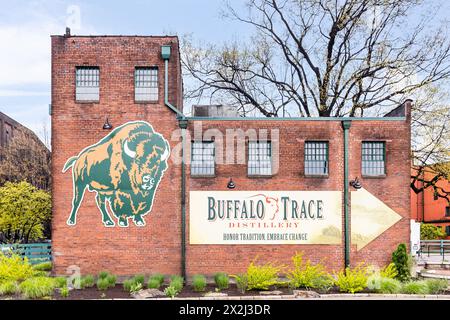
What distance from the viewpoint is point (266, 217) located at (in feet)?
58.9

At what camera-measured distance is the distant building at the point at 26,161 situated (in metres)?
35.7

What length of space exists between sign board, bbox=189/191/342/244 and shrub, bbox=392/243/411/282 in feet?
7.02

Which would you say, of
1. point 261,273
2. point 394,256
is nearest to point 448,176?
point 394,256

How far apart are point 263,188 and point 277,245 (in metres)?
2.21

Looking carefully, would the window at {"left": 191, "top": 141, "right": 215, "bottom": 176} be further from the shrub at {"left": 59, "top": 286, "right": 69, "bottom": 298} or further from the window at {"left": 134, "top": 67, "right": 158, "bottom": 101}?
the shrub at {"left": 59, "top": 286, "right": 69, "bottom": 298}

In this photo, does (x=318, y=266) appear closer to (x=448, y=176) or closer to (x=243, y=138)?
(x=243, y=138)

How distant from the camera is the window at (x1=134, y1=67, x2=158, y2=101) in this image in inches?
711

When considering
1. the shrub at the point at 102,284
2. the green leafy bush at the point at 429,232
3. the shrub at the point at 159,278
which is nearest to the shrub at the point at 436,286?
the shrub at the point at 159,278

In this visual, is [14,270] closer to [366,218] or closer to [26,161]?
[366,218]

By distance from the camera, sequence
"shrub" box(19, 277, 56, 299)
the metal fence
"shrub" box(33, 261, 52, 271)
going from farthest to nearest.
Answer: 1. the metal fence
2. "shrub" box(33, 261, 52, 271)
3. "shrub" box(19, 277, 56, 299)

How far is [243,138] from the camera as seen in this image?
59.4ft

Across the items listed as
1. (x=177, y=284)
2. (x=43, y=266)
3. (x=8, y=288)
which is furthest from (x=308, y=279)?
(x=43, y=266)

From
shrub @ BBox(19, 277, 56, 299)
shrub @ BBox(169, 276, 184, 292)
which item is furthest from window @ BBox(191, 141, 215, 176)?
shrub @ BBox(19, 277, 56, 299)

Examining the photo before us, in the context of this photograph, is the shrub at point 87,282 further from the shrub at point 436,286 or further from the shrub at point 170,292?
the shrub at point 436,286
